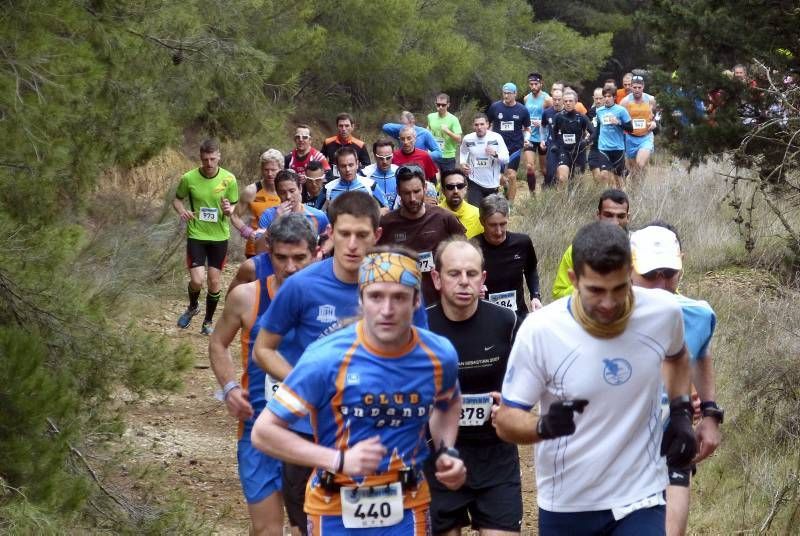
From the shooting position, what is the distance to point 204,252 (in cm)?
1298

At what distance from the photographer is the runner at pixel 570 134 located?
19219 millimetres

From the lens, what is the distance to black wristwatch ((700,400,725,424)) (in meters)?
5.15

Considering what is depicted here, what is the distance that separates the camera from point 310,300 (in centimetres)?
549

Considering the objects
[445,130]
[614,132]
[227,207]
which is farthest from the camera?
[614,132]

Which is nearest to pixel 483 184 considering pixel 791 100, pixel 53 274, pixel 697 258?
pixel 697 258

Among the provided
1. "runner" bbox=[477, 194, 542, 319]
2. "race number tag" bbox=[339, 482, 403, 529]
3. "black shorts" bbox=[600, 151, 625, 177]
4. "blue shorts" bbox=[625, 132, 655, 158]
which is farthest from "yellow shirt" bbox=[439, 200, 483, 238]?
"blue shorts" bbox=[625, 132, 655, 158]

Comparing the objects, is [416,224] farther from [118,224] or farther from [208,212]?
[118,224]

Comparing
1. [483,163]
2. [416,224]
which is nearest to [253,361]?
[416,224]

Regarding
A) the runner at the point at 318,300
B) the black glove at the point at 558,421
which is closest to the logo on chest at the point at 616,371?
the black glove at the point at 558,421

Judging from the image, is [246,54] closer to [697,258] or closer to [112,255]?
[112,255]

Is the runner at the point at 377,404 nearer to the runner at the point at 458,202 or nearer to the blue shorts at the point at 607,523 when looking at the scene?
the blue shorts at the point at 607,523

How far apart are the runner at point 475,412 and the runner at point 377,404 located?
139cm

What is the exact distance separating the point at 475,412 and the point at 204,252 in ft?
24.7

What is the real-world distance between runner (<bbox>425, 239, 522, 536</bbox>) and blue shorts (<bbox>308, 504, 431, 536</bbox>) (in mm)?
1399
